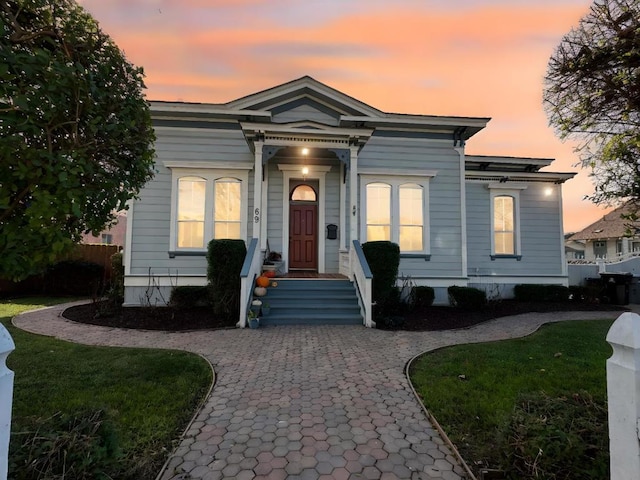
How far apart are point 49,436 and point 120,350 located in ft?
12.6

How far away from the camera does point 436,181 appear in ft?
34.1

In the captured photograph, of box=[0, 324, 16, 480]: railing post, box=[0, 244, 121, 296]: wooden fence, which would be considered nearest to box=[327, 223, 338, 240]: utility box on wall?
box=[0, 244, 121, 296]: wooden fence

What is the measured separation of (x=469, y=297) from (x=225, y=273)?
677 cm

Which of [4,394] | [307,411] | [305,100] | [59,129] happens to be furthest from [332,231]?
[4,394]

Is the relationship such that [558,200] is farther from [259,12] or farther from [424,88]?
[259,12]

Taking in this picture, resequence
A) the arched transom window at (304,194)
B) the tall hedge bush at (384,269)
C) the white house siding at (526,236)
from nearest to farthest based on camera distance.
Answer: the tall hedge bush at (384,269) → the arched transom window at (304,194) → the white house siding at (526,236)

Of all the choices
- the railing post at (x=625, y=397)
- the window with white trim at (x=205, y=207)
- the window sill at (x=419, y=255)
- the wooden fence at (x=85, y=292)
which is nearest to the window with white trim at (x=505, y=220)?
the window sill at (x=419, y=255)

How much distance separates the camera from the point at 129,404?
3.36 meters

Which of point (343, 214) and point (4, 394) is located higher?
point (343, 214)

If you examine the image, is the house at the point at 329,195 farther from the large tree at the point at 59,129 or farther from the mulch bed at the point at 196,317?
the large tree at the point at 59,129

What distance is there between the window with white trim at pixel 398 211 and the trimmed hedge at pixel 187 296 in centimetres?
495

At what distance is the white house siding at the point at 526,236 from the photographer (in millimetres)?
11219

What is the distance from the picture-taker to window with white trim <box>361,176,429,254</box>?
10.1 metres

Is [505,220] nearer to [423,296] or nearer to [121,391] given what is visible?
[423,296]
